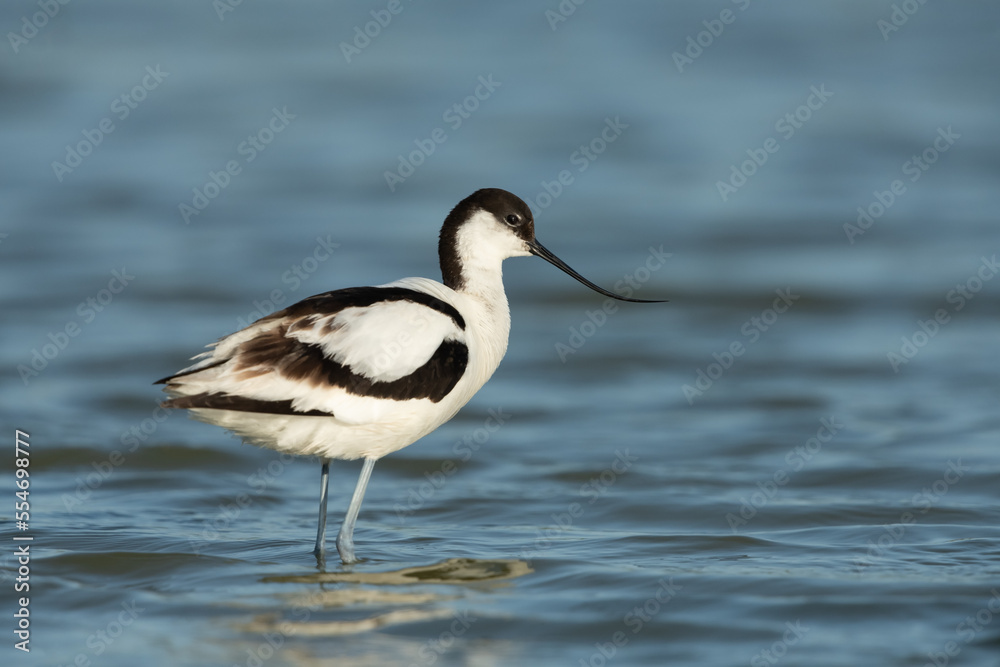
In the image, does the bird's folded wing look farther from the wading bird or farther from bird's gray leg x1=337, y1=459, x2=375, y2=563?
bird's gray leg x1=337, y1=459, x2=375, y2=563

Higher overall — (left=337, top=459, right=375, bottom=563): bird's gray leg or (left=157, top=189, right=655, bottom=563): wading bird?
(left=157, top=189, right=655, bottom=563): wading bird

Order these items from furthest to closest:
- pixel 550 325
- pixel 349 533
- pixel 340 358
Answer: pixel 550 325
pixel 349 533
pixel 340 358

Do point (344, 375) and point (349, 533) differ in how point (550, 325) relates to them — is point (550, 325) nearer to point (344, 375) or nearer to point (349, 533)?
point (349, 533)

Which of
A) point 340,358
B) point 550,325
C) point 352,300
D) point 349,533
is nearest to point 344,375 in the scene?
point 340,358

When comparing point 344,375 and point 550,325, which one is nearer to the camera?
point 344,375

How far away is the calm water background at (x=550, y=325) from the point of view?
5.26 meters

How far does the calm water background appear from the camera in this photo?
5.26 metres

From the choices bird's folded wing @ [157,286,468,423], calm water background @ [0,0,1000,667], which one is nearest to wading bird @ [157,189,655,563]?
bird's folded wing @ [157,286,468,423]

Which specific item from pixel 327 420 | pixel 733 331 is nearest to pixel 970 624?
pixel 327 420

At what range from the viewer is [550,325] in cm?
1159

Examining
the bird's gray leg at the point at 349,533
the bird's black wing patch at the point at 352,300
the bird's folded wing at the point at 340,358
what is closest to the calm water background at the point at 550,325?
the bird's gray leg at the point at 349,533

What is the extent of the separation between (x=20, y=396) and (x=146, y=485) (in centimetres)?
205

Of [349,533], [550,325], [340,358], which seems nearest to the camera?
[340,358]

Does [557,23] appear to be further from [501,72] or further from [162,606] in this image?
[162,606]
